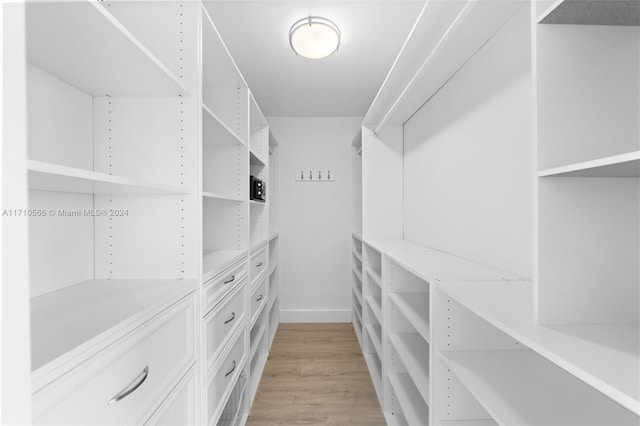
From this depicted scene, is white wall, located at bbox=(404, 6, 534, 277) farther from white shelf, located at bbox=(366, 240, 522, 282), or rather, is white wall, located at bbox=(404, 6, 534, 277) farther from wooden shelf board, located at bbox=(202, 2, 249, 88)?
wooden shelf board, located at bbox=(202, 2, 249, 88)

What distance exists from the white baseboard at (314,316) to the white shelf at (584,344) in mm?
2887

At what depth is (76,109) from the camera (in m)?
1.08

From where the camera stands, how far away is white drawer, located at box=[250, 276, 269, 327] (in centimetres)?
219

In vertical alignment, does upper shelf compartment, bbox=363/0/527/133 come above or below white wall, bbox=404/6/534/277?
above

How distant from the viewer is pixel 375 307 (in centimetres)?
235

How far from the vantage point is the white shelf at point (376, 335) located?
2276 millimetres

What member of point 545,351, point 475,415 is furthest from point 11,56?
point 475,415

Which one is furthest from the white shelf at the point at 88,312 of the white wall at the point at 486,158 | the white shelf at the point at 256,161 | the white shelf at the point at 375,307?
the white shelf at the point at 256,161

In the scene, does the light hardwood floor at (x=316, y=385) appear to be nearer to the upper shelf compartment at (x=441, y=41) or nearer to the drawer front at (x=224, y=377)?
the drawer front at (x=224, y=377)

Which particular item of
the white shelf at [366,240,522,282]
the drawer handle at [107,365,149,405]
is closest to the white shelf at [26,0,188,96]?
the drawer handle at [107,365,149,405]

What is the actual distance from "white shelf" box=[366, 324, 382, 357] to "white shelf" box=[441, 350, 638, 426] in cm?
124

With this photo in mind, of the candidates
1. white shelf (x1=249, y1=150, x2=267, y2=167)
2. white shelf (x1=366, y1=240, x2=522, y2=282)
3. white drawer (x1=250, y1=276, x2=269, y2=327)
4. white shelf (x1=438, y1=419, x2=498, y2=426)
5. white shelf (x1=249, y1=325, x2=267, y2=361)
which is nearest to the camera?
white shelf (x1=438, y1=419, x2=498, y2=426)

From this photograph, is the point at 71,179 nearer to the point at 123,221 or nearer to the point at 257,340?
the point at 123,221

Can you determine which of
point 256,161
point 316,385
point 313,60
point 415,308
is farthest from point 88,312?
point 313,60
